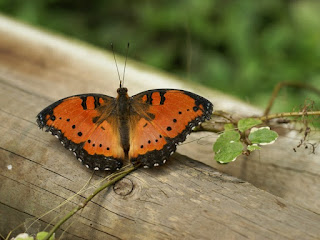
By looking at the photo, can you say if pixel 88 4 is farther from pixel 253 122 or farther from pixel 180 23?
pixel 253 122

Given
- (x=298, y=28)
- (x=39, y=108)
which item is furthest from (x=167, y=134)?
(x=298, y=28)

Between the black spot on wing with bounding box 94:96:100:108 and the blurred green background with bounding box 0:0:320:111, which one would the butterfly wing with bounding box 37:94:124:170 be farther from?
the blurred green background with bounding box 0:0:320:111

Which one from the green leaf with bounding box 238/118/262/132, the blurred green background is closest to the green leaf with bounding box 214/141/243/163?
the green leaf with bounding box 238/118/262/132

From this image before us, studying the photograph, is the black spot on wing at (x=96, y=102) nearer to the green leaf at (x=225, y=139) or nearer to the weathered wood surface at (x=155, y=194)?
the weathered wood surface at (x=155, y=194)

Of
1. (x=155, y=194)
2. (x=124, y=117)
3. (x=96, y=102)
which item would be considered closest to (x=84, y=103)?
(x=96, y=102)

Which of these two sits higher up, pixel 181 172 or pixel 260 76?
pixel 260 76

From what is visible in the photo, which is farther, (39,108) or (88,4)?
(88,4)

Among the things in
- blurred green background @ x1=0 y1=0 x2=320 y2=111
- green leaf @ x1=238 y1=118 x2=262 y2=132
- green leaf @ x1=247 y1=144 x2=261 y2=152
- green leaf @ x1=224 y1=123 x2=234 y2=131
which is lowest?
green leaf @ x1=247 y1=144 x2=261 y2=152
